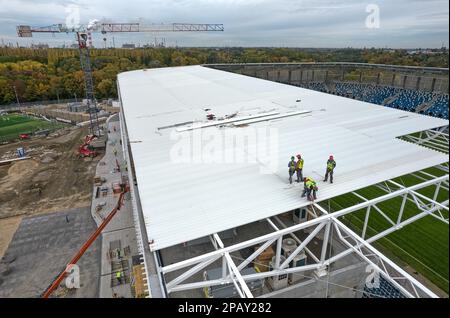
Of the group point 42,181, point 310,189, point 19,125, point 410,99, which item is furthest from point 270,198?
point 19,125

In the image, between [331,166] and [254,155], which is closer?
[331,166]

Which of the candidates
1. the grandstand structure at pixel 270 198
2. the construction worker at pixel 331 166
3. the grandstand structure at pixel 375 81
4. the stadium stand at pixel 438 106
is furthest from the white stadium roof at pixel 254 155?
the grandstand structure at pixel 375 81

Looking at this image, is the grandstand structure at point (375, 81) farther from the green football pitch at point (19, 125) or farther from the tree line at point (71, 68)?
the green football pitch at point (19, 125)

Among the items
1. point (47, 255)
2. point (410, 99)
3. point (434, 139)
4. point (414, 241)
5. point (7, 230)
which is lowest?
point (7, 230)

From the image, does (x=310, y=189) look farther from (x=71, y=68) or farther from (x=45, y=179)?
(x=71, y=68)
